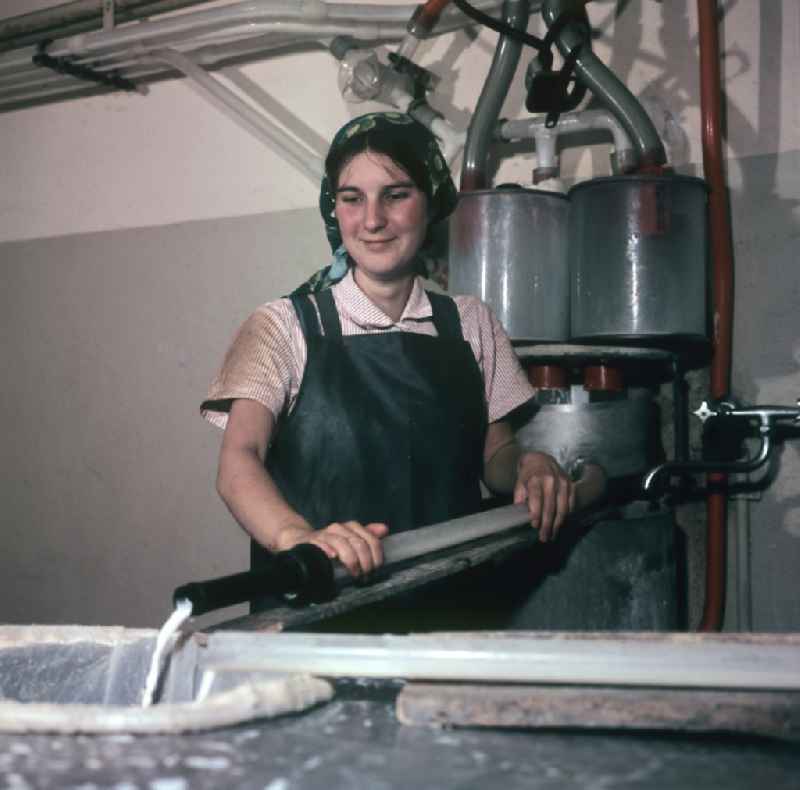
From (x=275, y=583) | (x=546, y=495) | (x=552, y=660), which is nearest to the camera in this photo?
(x=552, y=660)

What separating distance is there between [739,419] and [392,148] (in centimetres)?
89

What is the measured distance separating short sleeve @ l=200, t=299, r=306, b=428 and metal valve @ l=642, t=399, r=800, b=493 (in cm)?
75

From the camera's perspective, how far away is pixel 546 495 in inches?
53.4

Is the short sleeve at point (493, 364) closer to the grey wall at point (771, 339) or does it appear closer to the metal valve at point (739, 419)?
the metal valve at point (739, 419)

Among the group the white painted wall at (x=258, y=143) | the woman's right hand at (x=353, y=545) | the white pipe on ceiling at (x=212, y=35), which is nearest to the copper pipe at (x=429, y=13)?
the white pipe on ceiling at (x=212, y=35)

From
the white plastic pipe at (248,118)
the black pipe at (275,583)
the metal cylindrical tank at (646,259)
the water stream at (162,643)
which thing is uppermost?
the white plastic pipe at (248,118)

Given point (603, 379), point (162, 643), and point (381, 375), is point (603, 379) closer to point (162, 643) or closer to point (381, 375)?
point (381, 375)

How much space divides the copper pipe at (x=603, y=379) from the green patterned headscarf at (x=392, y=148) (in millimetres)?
442

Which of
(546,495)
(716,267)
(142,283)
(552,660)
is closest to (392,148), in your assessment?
(546,495)

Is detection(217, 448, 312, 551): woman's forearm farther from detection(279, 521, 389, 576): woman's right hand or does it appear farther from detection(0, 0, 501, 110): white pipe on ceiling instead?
detection(0, 0, 501, 110): white pipe on ceiling

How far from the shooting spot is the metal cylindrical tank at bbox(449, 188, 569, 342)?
1840 mm

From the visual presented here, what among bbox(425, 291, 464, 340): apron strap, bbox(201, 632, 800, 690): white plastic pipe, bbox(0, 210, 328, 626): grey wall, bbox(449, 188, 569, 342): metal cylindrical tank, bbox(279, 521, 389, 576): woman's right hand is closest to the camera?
bbox(201, 632, 800, 690): white plastic pipe

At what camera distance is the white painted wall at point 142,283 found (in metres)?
2.33

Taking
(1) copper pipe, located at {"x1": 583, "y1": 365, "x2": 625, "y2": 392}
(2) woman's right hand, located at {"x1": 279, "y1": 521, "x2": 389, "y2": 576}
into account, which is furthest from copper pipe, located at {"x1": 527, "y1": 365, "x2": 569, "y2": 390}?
(2) woman's right hand, located at {"x1": 279, "y1": 521, "x2": 389, "y2": 576}
